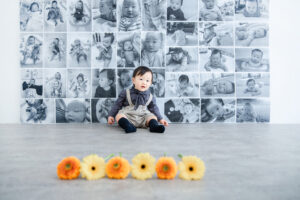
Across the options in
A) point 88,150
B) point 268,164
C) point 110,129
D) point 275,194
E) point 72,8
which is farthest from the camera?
point 72,8

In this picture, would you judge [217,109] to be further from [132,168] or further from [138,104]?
[132,168]

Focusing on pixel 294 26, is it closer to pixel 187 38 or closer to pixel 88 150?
pixel 187 38

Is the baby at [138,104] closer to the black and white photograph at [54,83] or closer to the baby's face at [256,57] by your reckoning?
the black and white photograph at [54,83]

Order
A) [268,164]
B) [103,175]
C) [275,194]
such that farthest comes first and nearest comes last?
[268,164] → [103,175] → [275,194]

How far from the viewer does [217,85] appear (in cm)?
238

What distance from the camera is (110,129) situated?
2.02m

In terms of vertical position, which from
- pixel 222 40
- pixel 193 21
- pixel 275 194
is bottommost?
pixel 275 194

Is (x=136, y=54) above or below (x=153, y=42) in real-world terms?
below

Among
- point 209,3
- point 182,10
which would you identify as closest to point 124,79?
point 182,10

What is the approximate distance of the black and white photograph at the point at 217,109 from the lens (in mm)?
2377

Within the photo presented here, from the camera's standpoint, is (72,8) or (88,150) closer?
(88,150)

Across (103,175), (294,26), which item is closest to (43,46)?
(103,175)

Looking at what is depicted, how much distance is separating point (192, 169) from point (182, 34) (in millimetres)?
1696

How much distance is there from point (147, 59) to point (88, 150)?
4.05 feet
